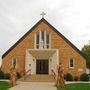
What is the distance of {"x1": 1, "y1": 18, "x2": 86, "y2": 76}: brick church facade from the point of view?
43.6 m

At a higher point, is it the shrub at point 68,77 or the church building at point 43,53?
the church building at point 43,53

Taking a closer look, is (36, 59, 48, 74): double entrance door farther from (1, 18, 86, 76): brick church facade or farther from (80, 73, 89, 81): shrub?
(80, 73, 89, 81): shrub

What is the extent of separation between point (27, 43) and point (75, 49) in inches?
268

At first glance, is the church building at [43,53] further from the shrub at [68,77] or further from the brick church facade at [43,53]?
the shrub at [68,77]

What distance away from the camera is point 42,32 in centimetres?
4472

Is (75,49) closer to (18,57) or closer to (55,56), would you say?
(55,56)

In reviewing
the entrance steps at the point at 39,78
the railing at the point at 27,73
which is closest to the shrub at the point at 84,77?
A: the entrance steps at the point at 39,78

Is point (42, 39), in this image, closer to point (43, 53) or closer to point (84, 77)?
point (43, 53)

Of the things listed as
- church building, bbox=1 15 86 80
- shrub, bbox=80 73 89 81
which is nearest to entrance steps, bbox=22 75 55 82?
church building, bbox=1 15 86 80

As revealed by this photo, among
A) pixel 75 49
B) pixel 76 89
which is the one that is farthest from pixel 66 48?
pixel 76 89

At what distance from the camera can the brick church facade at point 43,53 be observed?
143 ft

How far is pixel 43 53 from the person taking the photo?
4406 cm

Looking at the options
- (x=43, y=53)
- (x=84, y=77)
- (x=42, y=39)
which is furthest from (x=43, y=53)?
(x=84, y=77)

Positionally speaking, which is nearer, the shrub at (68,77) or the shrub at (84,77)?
the shrub at (68,77)
